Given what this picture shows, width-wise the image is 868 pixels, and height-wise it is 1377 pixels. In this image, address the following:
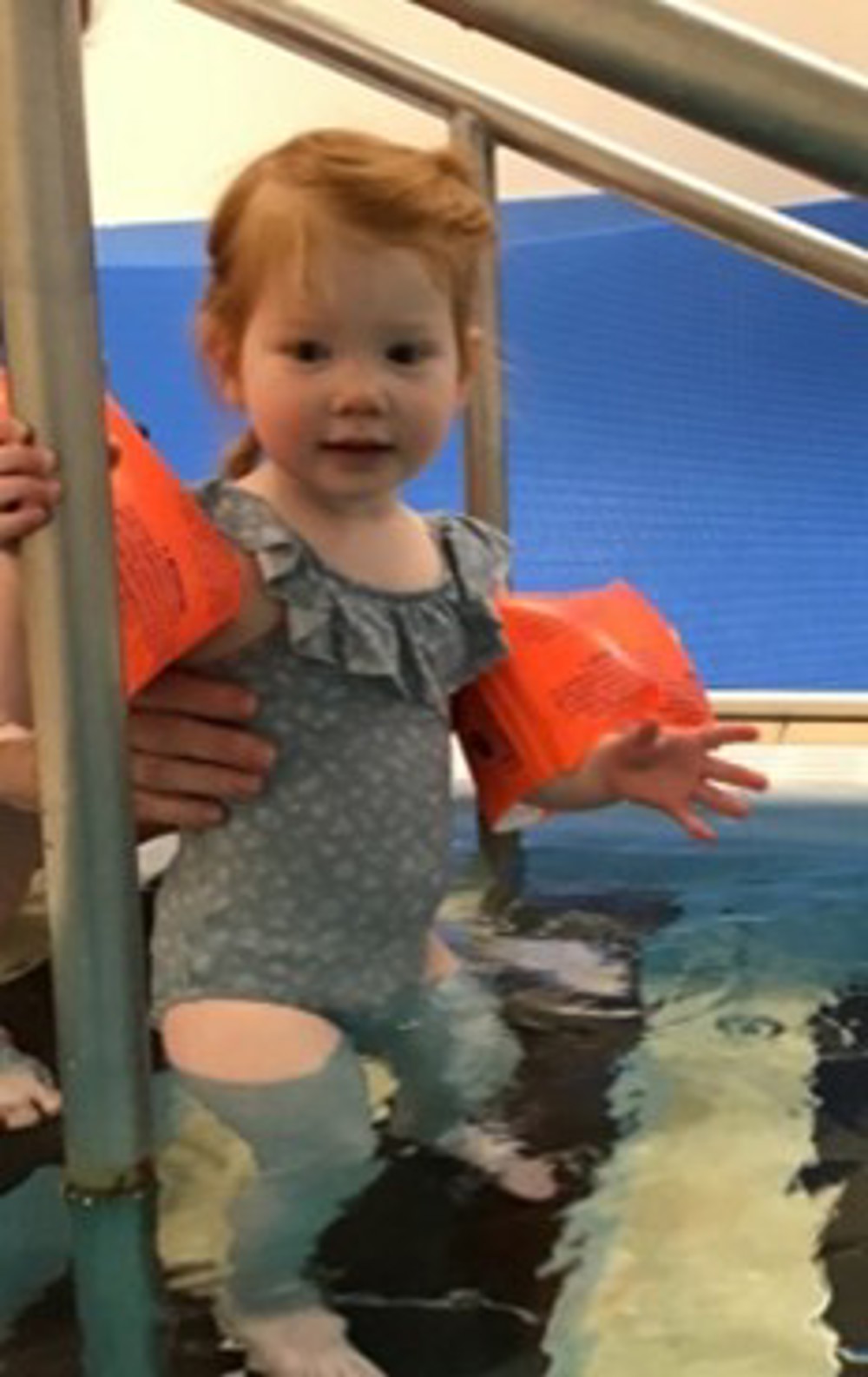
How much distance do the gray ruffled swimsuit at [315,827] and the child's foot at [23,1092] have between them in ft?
0.30

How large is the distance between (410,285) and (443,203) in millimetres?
63

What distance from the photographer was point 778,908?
61.5 inches

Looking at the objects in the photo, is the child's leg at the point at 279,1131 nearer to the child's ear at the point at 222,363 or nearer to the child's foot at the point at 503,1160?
the child's foot at the point at 503,1160

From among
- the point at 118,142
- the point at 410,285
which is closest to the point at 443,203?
the point at 410,285

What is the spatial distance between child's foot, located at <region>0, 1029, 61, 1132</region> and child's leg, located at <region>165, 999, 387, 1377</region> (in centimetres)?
9

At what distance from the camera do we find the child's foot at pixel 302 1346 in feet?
2.70

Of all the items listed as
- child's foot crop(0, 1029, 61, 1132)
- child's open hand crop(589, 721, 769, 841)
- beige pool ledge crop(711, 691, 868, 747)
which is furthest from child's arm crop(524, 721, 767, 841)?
beige pool ledge crop(711, 691, 868, 747)

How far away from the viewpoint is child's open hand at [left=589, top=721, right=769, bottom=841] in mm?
1235

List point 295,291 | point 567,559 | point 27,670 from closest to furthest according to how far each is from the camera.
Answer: point 27,670 < point 295,291 < point 567,559

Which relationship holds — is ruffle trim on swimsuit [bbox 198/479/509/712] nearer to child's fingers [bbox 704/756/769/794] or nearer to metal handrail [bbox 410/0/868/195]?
child's fingers [bbox 704/756/769/794]

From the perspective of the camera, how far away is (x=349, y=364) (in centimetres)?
113

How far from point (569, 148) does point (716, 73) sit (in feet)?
2.97

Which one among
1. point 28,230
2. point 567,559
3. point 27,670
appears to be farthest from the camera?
point 567,559

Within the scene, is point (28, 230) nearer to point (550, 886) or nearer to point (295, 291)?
point (295, 291)
